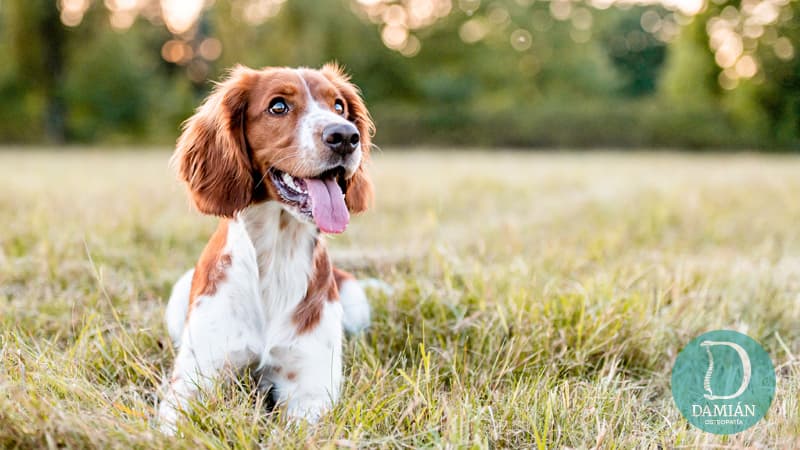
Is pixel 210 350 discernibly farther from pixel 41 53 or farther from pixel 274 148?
pixel 41 53

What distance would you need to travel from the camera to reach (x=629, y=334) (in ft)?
9.43

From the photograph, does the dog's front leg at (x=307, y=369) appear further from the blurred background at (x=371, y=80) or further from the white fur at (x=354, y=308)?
the blurred background at (x=371, y=80)

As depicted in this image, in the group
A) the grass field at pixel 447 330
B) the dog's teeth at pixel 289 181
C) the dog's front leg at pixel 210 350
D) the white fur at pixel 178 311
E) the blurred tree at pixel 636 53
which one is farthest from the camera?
the blurred tree at pixel 636 53

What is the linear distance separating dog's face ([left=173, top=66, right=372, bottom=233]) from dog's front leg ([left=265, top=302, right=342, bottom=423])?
44cm

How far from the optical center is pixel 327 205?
8.25ft

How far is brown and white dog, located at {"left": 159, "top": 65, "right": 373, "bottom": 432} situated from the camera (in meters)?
2.45

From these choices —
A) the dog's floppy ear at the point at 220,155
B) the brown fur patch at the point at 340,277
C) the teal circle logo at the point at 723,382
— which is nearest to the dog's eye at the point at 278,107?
the dog's floppy ear at the point at 220,155

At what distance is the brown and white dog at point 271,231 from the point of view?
2.45 meters

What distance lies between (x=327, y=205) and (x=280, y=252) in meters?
0.28

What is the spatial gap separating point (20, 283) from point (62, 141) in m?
26.8

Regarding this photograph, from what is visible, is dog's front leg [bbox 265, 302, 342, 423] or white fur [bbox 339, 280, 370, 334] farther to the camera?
white fur [bbox 339, 280, 370, 334]

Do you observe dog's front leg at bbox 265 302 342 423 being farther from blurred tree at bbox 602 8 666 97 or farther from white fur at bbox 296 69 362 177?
blurred tree at bbox 602 8 666 97

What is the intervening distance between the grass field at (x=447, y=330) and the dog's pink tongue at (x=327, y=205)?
1.81 ft

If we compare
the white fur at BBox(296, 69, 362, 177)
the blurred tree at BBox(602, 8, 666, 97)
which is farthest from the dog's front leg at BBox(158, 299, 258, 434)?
the blurred tree at BBox(602, 8, 666, 97)
